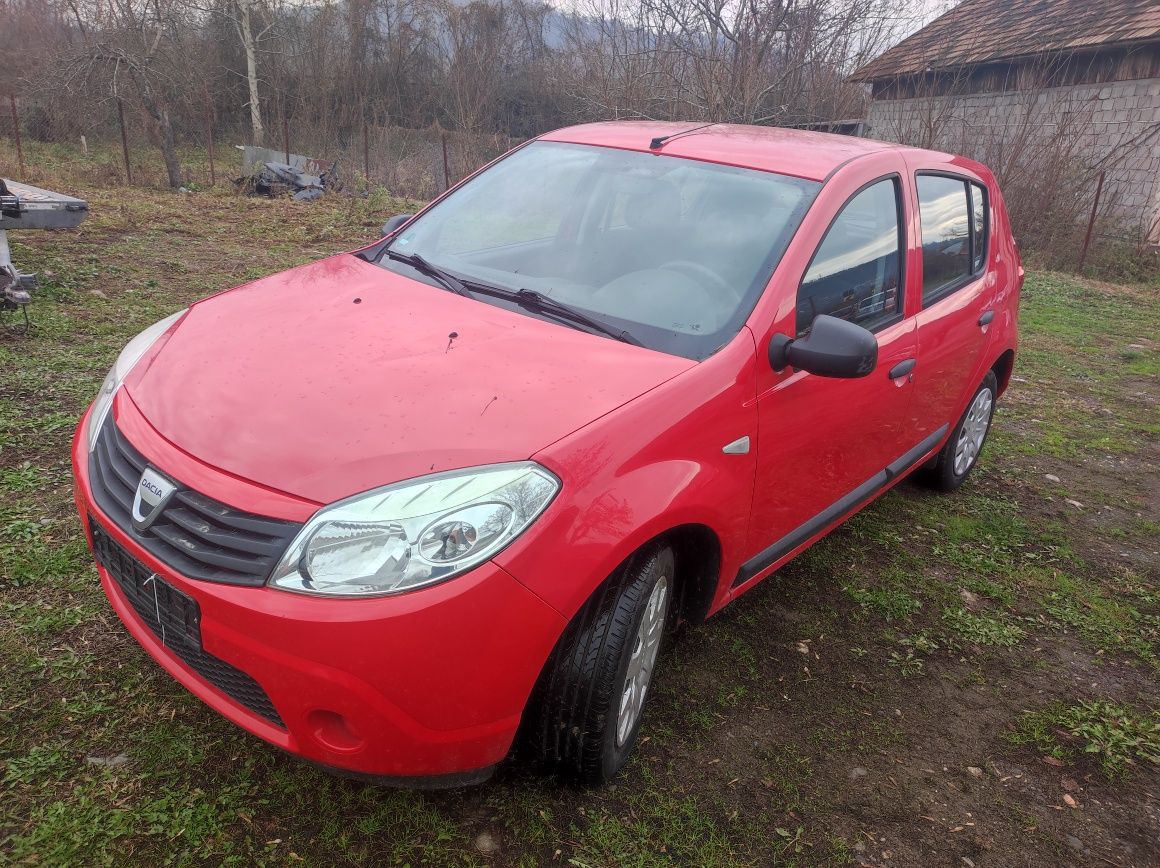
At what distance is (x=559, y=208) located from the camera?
3.12 meters

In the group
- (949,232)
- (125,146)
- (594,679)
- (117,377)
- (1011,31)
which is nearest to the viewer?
(594,679)

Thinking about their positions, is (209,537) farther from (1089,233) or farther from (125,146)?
(125,146)

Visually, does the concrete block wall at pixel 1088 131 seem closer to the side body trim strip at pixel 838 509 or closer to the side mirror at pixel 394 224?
the side body trim strip at pixel 838 509

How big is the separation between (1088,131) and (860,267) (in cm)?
1657

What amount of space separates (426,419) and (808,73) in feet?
59.4

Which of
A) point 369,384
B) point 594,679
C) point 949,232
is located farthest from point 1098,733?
point 369,384

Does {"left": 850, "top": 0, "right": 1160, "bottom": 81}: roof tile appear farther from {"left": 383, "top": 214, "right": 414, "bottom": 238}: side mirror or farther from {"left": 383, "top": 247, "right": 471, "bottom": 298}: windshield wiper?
{"left": 383, "top": 247, "right": 471, "bottom": 298}: windshield wiper

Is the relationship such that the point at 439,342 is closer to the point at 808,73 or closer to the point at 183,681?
the point at 183,681

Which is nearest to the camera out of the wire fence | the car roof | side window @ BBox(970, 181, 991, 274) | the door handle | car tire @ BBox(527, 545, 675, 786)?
car tire @ BBox(527, 545, 675, 786)

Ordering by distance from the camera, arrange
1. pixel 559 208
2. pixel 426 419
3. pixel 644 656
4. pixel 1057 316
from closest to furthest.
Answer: pixel 426 419 < pixel 644 656 < pixel 559 208 < pixel 1057 316

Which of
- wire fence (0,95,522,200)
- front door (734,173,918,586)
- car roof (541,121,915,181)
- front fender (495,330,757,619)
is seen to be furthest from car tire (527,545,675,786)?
wire fence (0,95,522,200)

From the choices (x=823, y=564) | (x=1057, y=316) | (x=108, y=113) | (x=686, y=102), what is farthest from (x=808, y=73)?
(x=823, y=564)

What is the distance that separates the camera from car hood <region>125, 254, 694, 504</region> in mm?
1853

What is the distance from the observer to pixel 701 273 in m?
2.65
